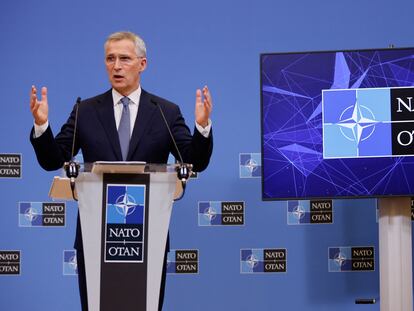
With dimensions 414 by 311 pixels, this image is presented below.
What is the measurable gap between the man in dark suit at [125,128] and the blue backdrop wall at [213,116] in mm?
1558

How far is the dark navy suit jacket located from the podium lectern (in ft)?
0.79

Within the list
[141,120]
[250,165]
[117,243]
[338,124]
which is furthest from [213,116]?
[117,243]

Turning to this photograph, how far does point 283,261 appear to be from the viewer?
4.61 meters

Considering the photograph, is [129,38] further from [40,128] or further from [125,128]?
[40,128]

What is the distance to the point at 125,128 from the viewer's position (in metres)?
2.96

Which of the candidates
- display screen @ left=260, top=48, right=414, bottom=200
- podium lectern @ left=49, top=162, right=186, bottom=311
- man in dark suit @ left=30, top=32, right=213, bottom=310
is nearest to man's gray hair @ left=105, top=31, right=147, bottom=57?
man in dark suit @ left=30, top=32, right=213, bottom=310

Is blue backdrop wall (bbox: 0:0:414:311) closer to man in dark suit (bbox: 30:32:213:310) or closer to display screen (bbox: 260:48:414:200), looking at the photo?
display screen (bbox: 260:48:414:200)

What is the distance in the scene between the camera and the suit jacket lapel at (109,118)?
2922 mm

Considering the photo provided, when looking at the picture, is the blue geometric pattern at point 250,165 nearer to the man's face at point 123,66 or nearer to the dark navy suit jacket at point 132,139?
the dark navy suit jacket at point 132,139

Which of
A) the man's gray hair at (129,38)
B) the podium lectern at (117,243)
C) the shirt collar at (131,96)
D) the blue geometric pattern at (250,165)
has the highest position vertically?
the man's gray hair at (129,38)

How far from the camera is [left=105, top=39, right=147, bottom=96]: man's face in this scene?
304cm

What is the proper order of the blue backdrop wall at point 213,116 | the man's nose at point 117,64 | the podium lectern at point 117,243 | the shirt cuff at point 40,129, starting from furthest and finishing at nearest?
the blue backdrop wall at point 213,116 < the man's nose at point 117,64 < the shirt cuff at point 40,129 < the podium lectern at point 117,243

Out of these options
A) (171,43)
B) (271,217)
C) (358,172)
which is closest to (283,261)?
(271,217)

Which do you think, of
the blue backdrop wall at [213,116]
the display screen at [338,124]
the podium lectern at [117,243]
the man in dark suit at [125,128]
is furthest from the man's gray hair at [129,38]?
the blue backdrop wall at [213,116]
